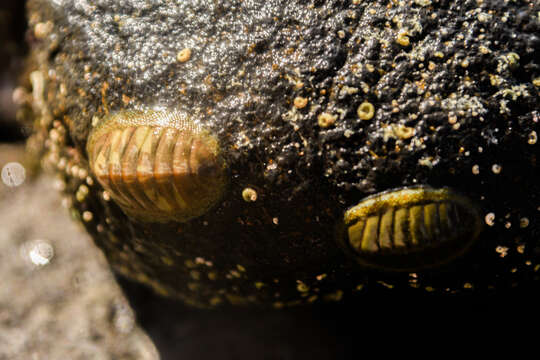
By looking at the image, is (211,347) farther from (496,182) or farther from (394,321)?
(496,182)

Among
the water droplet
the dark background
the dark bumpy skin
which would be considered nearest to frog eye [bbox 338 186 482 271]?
the dark bumpy skin

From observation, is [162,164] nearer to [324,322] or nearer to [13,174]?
[324,322]

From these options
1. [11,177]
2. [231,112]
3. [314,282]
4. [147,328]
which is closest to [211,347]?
[147,328]

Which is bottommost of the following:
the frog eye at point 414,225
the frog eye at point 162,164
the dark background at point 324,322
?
the dark background at point 324,322

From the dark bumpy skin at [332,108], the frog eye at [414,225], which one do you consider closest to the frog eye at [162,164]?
the dark bumpy skin at [332,108]

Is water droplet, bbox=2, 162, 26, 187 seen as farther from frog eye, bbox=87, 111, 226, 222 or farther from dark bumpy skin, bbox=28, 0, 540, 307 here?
frog eye, bbox=87, 111, 226, 222

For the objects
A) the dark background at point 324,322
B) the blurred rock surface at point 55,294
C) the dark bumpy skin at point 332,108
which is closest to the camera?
the dark bumpy skin at point 332,108

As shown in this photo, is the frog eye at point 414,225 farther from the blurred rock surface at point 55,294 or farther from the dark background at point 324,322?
the blurred rock surface at point 55,294
